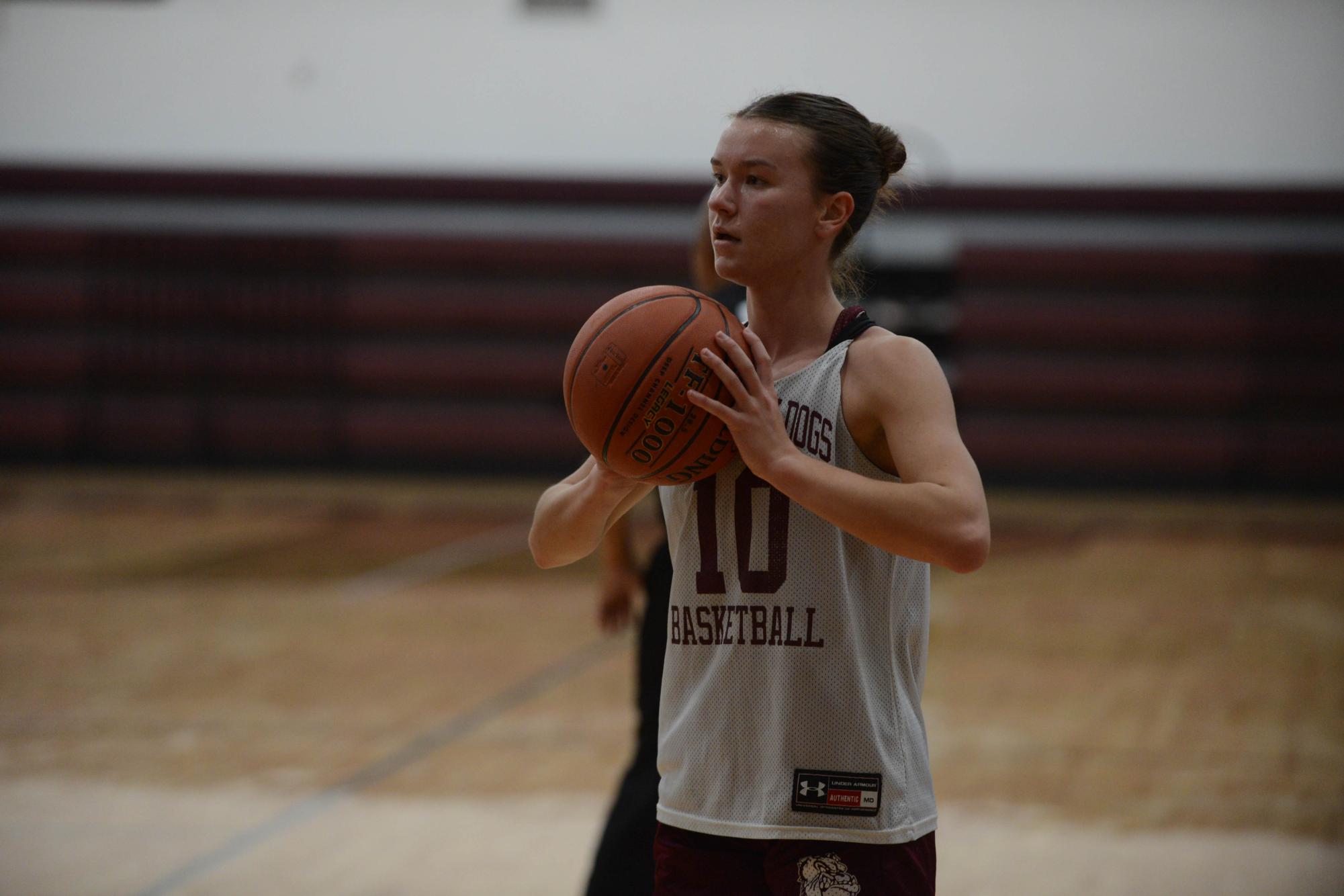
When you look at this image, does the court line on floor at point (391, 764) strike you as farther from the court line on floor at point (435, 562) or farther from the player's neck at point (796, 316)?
the player's neck at point (796, 316)

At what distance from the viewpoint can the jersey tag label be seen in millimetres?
1488

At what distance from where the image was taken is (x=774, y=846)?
4.91 feet

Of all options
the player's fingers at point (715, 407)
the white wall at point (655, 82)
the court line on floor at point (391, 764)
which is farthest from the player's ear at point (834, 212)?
the white wall at point (655, 82)

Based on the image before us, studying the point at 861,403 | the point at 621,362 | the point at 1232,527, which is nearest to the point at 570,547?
the point at 621,362

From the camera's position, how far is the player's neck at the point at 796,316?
1.55m

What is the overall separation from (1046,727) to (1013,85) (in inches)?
253

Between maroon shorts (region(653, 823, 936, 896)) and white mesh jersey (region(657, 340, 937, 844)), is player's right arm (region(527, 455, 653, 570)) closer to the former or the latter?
white mesh jersey (region(657, 340, 937, 844))

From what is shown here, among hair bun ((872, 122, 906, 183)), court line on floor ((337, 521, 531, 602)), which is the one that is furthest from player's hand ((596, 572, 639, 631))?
court line on floor ((337, 521, 531, 602))

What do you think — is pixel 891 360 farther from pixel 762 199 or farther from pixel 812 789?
pixel 812 789

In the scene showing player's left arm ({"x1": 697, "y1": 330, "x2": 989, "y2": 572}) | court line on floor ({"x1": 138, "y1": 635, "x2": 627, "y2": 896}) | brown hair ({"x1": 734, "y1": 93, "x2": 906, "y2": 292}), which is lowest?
court line on floor ({"x1": 138, "y1": 635, "x2": 627, "y2": 896})

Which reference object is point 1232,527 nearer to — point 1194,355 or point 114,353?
point 1194,355

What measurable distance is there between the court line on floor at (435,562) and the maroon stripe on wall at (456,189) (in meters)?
2.84

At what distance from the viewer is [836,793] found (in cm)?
149

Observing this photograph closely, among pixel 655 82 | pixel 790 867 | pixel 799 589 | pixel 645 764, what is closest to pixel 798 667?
pixel 799 589
